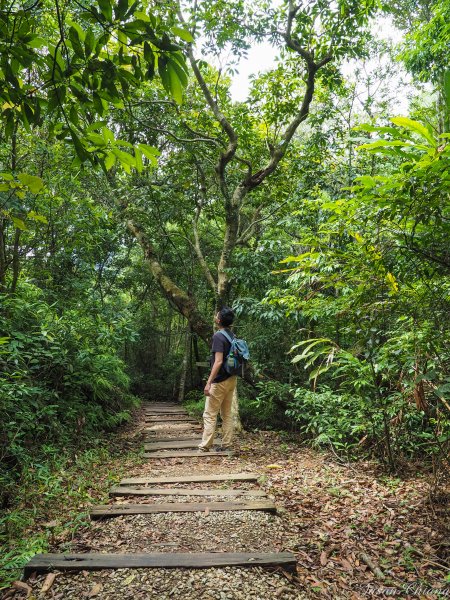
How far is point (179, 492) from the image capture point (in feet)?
13.0

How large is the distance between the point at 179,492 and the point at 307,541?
142cm

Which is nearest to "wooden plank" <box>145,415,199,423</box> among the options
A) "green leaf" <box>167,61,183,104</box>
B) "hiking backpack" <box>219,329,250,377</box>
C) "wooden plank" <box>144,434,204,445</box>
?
"wooden plank" <box>144,434,204,445</box>

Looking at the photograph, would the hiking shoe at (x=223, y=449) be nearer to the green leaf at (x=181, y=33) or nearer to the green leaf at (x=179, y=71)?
the green leaf at (x=179, y=71)

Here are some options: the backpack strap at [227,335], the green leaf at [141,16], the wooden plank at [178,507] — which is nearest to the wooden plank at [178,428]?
the backpack strap at [227,335]

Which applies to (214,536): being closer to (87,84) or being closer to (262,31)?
(87,84)

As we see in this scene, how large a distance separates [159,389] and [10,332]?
9.96 metres

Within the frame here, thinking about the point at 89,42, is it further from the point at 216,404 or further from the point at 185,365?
the point at 185,365

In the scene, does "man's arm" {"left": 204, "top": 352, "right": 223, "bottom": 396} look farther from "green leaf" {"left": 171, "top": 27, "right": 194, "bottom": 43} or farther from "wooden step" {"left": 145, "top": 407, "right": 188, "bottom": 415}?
"wooden step" {"left": 145, "top": 407, "right": 188, "bottom": 415}

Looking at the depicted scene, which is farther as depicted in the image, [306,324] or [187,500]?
[306,324]

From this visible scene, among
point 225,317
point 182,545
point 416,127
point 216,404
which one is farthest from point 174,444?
point 416,127

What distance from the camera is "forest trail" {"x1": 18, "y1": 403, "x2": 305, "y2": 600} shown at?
7.80 ft

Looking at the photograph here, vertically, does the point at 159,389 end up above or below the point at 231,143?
below

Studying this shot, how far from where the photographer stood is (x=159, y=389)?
14586 mm

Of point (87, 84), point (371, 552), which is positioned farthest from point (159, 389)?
point (87, 84)
